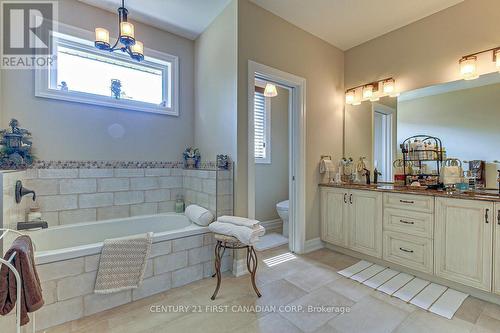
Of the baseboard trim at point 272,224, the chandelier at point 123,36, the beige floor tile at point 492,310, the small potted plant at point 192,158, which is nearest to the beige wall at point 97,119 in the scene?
the small potted plant at point 192,158

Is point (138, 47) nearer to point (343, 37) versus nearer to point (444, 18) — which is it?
point (343, 37)

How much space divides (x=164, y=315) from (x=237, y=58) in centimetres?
243

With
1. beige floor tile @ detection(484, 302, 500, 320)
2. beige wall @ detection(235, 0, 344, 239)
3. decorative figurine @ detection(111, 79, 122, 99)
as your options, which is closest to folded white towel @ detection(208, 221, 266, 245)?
beige wall @ detection(235, 0, 344, 239)

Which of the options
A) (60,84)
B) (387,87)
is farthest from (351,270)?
(60,84)

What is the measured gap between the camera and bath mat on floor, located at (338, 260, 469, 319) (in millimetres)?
1809

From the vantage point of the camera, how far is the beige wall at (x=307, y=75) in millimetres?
2361

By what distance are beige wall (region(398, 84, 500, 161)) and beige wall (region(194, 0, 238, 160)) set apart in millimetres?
2179

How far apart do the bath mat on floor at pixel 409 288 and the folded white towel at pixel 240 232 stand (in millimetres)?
1166

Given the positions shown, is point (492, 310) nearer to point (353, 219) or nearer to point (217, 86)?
point (353, 219)

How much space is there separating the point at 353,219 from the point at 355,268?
0.56m

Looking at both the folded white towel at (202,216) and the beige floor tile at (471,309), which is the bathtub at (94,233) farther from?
the beige floor tile at (471,309)

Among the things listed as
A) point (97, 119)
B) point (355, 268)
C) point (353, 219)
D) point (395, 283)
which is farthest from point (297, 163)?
point (97, 119)

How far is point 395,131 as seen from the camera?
2830mm

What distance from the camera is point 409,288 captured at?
6.73ft
